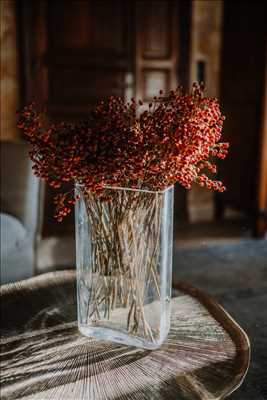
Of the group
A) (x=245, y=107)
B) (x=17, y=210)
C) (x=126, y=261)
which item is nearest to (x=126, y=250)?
(x=126, y=261)

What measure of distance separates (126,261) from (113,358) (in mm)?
209

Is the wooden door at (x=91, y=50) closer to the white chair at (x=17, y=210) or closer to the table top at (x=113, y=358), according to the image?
the white chair at (x=17, y=210)

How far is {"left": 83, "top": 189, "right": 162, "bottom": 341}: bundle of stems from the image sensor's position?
1.04 meters

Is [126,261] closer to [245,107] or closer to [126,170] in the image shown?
[126,170]

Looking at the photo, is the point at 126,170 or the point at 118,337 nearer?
the point at 126,170

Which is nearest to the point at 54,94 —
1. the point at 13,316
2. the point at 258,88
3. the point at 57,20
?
the point at 57,20

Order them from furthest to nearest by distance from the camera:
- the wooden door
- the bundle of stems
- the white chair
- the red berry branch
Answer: the wooden door → the white chair → the bundle of stems → the red berry branch

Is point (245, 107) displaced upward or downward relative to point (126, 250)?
upward

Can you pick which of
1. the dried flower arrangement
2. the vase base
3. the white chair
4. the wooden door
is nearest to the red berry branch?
the dried flower arrangement

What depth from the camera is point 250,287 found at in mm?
2492

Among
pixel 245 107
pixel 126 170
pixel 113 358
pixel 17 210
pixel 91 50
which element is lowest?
pixel 113 358

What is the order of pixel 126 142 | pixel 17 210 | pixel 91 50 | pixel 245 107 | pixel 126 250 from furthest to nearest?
1. pixel 245 107
2. pixel 91 50
3. pixel 17 210
4. pixel 126 250
5. pixel 126 142

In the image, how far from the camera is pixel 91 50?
3.25 meters

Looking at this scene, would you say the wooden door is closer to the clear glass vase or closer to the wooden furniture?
the wooden furniture
